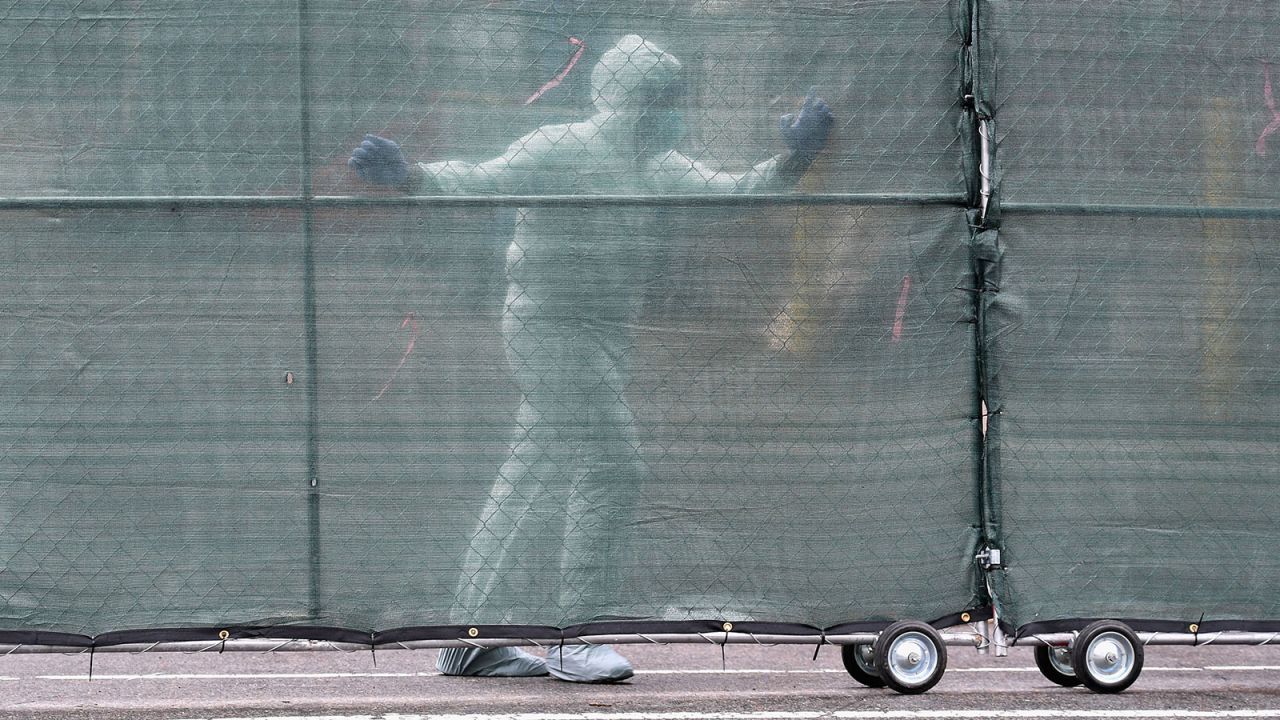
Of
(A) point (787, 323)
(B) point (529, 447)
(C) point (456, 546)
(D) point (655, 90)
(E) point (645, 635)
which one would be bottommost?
(E) point (645, 635)

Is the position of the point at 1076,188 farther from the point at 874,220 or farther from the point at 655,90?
the point at 655,90

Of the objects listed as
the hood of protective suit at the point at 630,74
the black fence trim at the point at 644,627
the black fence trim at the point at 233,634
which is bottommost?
the black fence trim at the point at 644,627

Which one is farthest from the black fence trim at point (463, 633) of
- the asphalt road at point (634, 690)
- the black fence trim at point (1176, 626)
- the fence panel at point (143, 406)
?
the black fence trim at point (1176, 626)

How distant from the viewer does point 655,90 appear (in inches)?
195

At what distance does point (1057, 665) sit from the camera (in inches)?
213

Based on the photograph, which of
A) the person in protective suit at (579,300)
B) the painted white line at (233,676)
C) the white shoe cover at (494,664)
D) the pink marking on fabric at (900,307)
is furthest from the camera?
the painted white line at (233,676)

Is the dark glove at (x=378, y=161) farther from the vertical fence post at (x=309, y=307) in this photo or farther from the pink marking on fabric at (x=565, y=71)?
the pink marking on fabric at (x=565, y=71)

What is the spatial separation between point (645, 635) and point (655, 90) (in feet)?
6.44

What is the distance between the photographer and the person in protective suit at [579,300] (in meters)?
4.92

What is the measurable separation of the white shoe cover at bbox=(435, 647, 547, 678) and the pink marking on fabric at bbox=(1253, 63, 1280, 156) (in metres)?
3.46

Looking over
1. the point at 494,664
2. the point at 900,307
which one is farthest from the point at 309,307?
the point at 900,307

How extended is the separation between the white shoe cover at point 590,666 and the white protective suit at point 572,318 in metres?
0.74

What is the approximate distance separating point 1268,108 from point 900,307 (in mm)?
1579

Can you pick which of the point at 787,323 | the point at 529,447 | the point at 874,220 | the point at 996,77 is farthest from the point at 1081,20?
the point at 529,447
